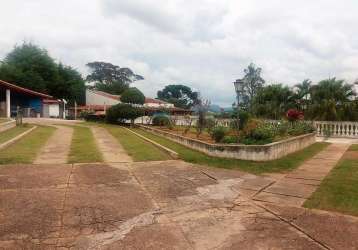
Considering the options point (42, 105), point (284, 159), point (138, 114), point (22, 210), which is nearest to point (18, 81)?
point (42, 105)

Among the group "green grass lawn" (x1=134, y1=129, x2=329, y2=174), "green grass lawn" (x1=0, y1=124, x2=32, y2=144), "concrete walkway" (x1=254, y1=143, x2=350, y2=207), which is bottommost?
"concrete walkway" (x1=254, y1=143, x2=350, y2=207)

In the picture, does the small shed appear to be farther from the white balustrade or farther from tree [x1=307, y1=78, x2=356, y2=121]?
the white balustrade

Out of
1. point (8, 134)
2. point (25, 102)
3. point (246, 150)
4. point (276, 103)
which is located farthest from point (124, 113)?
point (25, 102)

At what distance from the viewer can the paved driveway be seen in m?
4.65

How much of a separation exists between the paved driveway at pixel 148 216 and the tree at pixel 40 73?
130 ft

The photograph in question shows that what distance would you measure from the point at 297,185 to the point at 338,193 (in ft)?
3.35

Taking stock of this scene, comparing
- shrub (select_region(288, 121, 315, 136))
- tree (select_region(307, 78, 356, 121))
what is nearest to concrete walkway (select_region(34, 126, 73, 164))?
shrub (select_region(288, 121, 315, 136))

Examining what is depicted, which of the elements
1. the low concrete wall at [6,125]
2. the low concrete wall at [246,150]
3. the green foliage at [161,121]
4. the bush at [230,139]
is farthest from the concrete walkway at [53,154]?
the green foliage at [161,121]

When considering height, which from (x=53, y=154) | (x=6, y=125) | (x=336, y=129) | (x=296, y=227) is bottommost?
(x=296, y=227)

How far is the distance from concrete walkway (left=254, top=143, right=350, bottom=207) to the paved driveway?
12.1 inches

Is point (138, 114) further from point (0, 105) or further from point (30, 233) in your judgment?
point (30, 233)

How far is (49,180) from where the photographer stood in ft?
24.2

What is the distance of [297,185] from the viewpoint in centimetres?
794

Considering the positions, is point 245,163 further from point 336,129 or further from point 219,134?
point 336,129
